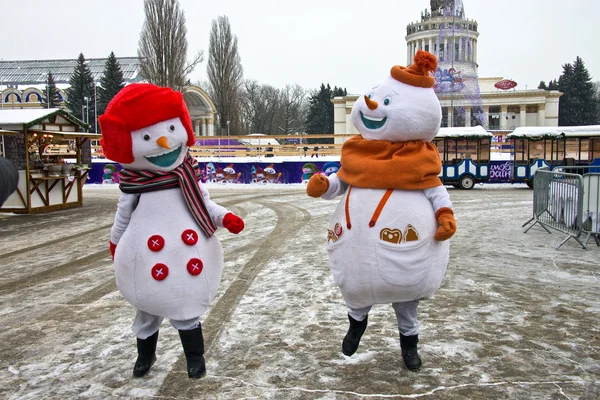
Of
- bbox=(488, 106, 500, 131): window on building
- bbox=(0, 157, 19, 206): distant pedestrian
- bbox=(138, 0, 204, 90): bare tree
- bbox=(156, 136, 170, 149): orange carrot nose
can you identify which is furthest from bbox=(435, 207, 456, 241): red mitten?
bbox=(488, 106, 500, 131): window on building

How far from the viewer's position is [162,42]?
32.6 m

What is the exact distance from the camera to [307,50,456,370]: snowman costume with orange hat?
335 centimetres

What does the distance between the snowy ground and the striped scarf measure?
1.15 m

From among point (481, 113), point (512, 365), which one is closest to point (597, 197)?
point (512, 365)

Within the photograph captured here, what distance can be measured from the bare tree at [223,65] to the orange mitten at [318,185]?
42020 mm

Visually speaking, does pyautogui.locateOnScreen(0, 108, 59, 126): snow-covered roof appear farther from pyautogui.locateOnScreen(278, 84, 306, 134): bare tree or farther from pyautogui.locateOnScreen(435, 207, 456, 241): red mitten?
pyautogui.locateOnScreen(278, 84, 306, 134): bare tree

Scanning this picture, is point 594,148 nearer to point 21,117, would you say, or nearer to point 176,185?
point 21,117

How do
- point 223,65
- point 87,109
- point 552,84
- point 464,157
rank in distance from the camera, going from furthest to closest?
point 552,84
point 87,109
point 223,65
point 464,157

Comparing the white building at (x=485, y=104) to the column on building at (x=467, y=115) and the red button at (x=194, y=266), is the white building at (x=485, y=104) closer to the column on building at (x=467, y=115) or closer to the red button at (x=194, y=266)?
the column on building at (x=467, y=115)

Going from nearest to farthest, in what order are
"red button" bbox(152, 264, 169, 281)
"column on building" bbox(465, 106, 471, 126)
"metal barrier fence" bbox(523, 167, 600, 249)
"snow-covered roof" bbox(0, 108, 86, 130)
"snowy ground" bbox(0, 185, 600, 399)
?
"red button" bbox(152, 264, 169, 281) → "snowy ground" bbox(0, 185, 600, 399) → "metal barrier fence" bbox(523, 167, 600, 249) → "snow-covered roof" bbox(0, 108, 86, 130) → "column on building" bbox(465, 106, 471, 126)

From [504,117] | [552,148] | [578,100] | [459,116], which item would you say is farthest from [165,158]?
[578,100]

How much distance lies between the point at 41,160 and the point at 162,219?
13.5 metres

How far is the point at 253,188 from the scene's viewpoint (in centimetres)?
2177

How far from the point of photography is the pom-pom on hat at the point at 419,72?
352 centimetres
